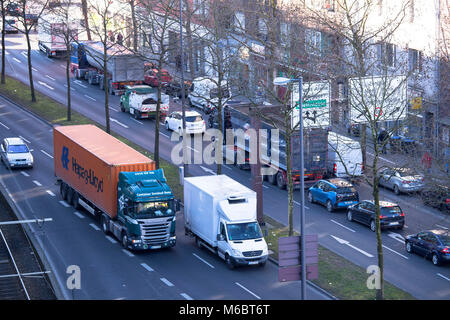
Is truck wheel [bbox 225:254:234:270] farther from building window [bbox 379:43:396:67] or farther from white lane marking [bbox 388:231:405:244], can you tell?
building window [bbox 379:43:396:67]

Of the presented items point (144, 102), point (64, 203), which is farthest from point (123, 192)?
point (144, 102)

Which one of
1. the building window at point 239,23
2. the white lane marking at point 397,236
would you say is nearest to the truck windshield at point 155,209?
the building window at point 239,23

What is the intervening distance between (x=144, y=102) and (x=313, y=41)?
19.8 m

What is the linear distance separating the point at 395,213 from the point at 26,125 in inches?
1215

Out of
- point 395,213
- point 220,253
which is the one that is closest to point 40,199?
point 220,253

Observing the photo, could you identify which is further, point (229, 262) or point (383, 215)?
point (383, 215)

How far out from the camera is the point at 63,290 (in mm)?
30797

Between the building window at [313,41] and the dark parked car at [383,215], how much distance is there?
331 inches

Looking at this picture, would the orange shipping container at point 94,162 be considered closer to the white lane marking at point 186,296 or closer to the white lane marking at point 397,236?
the white lane marking at point 186,296

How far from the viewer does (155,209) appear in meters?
34.9

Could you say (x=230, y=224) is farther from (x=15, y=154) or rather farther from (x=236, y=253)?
(x=15, y=154)

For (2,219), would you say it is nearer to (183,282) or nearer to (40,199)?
(40,199)

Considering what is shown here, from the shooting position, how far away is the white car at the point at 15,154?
159 ft

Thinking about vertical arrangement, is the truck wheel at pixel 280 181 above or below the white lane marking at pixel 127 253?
above
